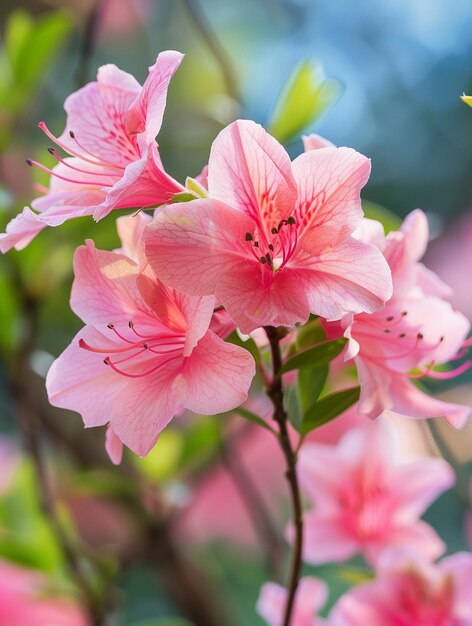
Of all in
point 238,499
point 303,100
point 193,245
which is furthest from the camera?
point 238,499

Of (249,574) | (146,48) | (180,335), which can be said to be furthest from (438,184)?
(180,335)

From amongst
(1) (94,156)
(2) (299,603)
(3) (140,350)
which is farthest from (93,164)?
(2) (299,603)

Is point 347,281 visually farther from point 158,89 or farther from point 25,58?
point 25,58

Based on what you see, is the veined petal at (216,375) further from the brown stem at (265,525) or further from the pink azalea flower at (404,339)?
the brown stem at (265,525)

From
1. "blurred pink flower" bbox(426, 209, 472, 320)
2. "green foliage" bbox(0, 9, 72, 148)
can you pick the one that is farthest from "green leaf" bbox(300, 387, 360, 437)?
"blurred pink flower" bbox(426, 209, 472, 320)

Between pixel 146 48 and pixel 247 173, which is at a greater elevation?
pixel 247 173

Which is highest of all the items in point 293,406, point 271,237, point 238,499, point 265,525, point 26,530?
point 271,237

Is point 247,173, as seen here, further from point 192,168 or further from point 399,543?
point 192,168
